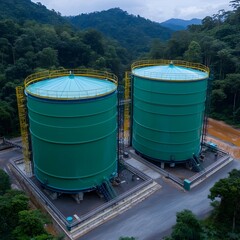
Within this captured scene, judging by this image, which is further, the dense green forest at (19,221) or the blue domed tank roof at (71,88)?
the blue domed tank roof at (71,88)

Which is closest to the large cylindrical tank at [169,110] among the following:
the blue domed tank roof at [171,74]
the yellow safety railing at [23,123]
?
the blue domed tank roof at [171,74]

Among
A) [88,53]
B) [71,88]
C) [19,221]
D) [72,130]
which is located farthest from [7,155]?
[88,53]

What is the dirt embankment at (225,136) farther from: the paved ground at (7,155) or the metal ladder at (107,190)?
the paved ground at (7,155)

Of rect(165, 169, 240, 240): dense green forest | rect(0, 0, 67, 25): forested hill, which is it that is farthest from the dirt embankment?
rect(0, 0, 67, 25): forested hill

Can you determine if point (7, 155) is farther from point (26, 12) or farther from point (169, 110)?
point (26, 12)

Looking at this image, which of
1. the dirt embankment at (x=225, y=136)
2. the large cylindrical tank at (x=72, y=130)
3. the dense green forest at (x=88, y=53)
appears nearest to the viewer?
the large cylindrical tank at (x=72, y=130)

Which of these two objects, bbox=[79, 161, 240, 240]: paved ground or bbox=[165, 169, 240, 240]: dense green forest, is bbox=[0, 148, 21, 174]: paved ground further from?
bbox=[165, 169, 240, 240]: dense green forest

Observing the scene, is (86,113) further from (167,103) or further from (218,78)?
(218,78)
